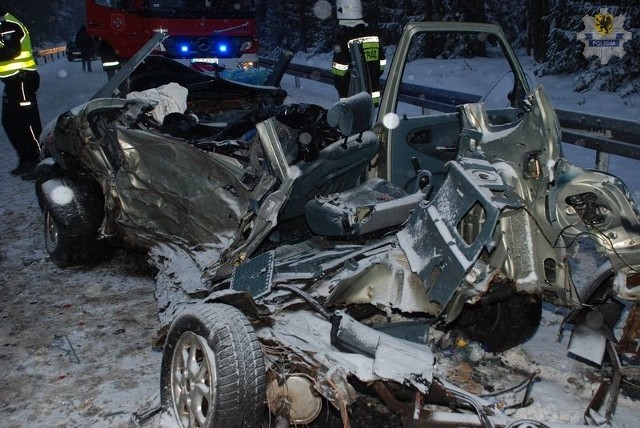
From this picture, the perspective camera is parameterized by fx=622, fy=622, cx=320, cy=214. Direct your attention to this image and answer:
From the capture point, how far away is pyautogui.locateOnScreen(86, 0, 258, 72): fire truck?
42.3 feet

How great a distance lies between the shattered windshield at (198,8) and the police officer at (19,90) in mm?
3997

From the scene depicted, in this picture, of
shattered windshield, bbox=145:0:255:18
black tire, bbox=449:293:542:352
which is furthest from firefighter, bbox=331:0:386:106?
shattered windshield, bbox=145:0:255:18

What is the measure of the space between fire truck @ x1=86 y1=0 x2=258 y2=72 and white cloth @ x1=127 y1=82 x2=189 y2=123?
7528 millimetres

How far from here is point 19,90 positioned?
909cm

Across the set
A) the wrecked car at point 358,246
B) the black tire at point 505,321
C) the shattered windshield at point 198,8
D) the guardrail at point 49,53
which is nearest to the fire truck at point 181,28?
the shattered windshield at point 198,8

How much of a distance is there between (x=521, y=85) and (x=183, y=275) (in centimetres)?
304

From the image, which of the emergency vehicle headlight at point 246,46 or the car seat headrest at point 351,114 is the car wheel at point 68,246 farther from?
the emergency vehicle headlight at point 246,46

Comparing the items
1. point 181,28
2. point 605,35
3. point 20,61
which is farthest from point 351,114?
point 181,28

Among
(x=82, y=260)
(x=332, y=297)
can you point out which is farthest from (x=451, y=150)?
(x=82, y=260)

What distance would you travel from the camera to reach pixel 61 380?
371 centimetres

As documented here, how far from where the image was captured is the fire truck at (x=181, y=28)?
12.9m

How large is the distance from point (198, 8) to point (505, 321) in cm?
1106

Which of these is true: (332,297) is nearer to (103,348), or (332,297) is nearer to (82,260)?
(103,348)

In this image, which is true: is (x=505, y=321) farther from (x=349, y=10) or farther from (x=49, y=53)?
(x=49, y=53)
